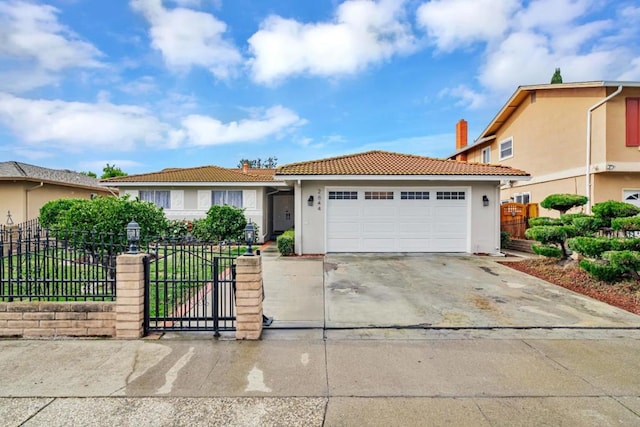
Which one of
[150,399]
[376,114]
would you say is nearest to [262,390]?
[150,399]

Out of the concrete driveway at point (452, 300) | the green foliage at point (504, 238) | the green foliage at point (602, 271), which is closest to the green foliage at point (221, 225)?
the concrete driveway at point (452, 300)

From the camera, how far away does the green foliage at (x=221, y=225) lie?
14.4 meters

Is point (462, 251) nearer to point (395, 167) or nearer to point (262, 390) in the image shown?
point (395, 167)

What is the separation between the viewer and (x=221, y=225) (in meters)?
14.4

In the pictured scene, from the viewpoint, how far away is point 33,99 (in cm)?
1573

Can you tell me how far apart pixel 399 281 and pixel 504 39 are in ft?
36.4

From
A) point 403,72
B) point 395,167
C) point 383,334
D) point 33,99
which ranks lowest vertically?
point 383,334

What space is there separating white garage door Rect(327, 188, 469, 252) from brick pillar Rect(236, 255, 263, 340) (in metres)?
7.51

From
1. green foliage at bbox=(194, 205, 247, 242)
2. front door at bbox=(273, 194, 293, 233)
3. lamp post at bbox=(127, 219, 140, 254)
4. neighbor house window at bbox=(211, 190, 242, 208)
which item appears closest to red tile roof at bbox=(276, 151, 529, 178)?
green foliage at bbox=(194, 205, 247, 242)

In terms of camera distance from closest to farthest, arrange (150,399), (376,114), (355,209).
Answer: (150,399) < (355,209) < (376,114)

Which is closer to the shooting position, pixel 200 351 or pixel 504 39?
pixel 200 351

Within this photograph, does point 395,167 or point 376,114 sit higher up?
point 376,114

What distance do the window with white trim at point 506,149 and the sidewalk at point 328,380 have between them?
1547cm

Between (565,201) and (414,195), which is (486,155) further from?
(565,201)
